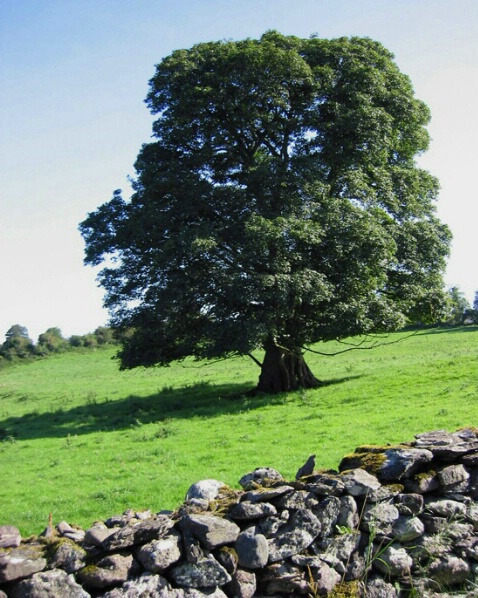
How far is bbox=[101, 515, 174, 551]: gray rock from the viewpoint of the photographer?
5.95 metres

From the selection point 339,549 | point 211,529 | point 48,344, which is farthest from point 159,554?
point 48,344

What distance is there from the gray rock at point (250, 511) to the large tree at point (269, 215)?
16413mm

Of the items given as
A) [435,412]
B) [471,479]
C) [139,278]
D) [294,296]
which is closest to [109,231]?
[139,278]

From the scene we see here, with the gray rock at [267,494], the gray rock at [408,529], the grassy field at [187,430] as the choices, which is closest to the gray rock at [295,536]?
the gray rock at [267,494]

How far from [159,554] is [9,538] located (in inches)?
63.5

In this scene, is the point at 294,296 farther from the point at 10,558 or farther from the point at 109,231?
the point at 10,558

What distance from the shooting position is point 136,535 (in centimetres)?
598

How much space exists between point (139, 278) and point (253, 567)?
22.0m

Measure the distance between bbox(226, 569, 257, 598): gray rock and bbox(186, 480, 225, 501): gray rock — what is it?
4.18 feet

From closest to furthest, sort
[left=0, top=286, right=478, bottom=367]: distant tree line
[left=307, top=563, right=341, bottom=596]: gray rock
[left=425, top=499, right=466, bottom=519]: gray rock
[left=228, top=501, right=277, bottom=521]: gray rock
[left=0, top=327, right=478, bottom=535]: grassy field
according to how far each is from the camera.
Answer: [left=307, top=563, right=341, bottom=596]: gray rock < [left=228, top=501, right=277, bottom=521]: gray rock < [left=425, top=499, right=466, bottom=519]: gray rock < [left=0, top=327, right=478, bottom=535]: grassy field < [left=0, top=286, right=478, bottom=367]: distant tree line

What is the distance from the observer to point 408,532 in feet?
22.4

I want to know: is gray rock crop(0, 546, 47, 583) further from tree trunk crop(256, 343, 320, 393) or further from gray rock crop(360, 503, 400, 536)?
tree trunk crop(256, 343, 320, 393)

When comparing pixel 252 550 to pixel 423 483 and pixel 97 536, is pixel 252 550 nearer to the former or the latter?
pixel 97 536

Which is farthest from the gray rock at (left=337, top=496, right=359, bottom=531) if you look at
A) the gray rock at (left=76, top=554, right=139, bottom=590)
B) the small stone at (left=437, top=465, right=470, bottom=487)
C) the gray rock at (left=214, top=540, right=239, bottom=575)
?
the gray rock at (left=76, top=554, right=139, bottom=590)
